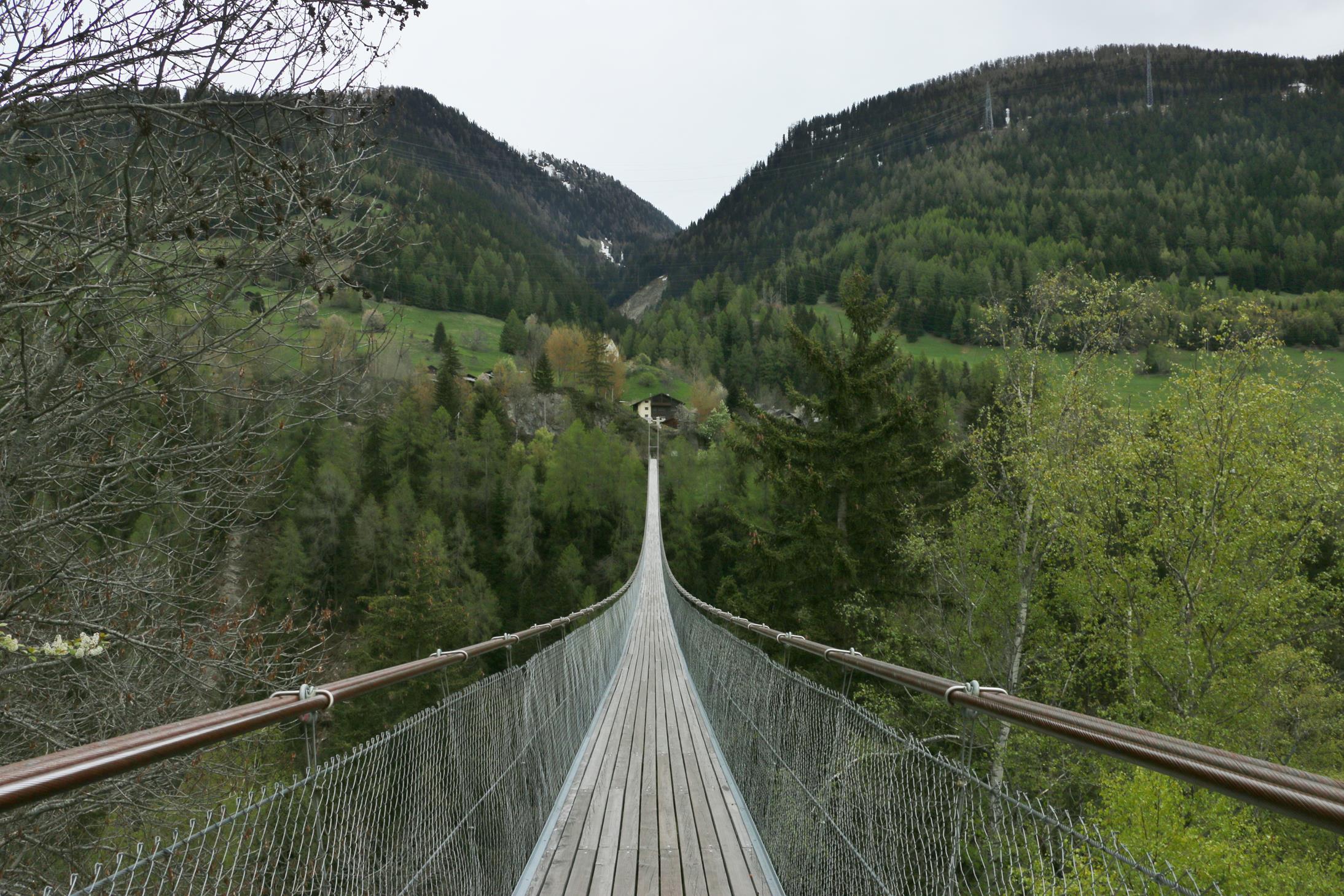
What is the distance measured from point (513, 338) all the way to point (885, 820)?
66.8m

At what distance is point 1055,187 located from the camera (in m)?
81.4

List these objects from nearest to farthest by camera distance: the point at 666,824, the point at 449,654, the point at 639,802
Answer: the point at 449,654
the point at 666,824
the point at 639,802

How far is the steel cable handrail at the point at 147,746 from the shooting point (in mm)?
842

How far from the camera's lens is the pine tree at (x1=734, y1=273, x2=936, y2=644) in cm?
1120

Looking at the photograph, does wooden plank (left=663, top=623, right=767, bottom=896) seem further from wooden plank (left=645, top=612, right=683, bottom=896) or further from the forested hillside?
the forested hillside

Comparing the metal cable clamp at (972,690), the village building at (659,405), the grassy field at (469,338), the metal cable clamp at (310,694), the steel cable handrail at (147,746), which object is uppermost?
the grassy field at (469,338)

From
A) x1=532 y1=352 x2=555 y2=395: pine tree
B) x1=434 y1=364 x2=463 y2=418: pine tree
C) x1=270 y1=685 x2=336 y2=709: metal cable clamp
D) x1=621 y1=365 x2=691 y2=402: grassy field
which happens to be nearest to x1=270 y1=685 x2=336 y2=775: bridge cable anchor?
x1=270 y1=685 x2=336 y2=709: metal cable clamp

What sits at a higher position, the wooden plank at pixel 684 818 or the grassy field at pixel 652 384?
the grassy field at pixel 652 384

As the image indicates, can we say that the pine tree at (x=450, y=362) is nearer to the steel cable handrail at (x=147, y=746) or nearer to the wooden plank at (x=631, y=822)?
the wooden plank at (x=631, y=822)

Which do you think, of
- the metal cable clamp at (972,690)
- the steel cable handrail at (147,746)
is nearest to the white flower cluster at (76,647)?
the steel cable handrail at (147,746)

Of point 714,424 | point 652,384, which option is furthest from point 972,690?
point 652,384

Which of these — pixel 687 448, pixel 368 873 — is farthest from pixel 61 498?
pixel 687 448

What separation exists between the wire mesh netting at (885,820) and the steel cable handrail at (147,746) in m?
1.33

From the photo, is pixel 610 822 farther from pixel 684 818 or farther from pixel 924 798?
pixel 924 798
